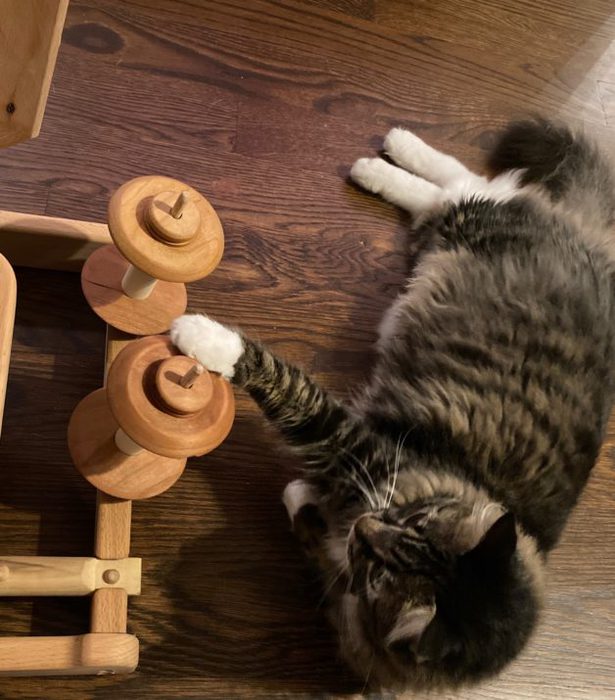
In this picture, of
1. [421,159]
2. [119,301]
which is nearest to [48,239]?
[119,301]

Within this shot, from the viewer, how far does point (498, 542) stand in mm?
993

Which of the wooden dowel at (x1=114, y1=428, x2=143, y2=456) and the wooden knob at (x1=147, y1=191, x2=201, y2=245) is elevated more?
the wooden knob at (x1=147, y1=191, x2=201, y2=245)

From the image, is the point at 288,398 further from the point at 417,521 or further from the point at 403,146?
the point at 403,146

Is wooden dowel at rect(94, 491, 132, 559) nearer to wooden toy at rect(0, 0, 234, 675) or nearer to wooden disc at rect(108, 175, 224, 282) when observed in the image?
wooden toy at rect(0, 0, 234, 675)

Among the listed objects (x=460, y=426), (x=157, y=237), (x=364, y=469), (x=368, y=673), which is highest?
(x=157, y=237)

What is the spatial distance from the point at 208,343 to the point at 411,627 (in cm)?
58

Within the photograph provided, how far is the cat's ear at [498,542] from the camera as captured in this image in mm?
974

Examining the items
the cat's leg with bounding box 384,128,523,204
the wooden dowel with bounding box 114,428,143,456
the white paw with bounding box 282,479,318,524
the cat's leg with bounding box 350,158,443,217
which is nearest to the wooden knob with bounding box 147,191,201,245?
the wooden dowel with bounding box 114,428,143,456

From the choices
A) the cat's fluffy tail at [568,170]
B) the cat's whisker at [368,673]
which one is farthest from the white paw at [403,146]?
the cat's whisker at [368,673]

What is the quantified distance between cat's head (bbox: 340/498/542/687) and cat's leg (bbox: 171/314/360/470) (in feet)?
0.63

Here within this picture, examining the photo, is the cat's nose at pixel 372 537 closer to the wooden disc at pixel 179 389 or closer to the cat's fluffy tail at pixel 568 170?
the wooden disc at pixel 179 389

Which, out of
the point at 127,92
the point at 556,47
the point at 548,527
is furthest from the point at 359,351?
the point at 556,47

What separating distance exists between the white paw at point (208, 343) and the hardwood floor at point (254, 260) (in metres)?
0.30

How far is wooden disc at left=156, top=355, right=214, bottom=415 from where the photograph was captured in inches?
37.8
